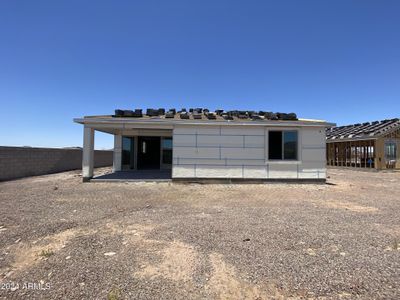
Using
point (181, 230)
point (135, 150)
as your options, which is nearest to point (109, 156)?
point (135, 150)

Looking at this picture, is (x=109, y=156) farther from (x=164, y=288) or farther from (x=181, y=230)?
(x=164, y=288)

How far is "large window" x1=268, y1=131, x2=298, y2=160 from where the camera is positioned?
12.9 m

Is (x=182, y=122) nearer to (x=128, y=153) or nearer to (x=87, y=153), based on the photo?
(x=87, y=153)

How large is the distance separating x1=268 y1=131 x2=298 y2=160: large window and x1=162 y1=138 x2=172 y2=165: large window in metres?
7.48

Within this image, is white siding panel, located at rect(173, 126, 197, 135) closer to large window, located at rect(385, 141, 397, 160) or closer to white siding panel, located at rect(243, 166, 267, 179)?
white siding panel, located at rect(243, 166, 267, 179)

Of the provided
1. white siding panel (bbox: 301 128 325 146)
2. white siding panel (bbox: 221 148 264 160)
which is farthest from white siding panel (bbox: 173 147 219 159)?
white siding panel (bbox: 301 128 325 146)

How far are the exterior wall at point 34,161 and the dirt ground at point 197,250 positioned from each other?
688cm

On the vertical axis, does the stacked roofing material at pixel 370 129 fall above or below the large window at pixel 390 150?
above

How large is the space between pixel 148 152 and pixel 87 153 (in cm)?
663

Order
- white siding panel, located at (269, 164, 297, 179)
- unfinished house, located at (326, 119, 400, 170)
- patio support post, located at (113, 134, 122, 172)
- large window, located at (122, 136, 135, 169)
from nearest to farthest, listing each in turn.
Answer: white siding panel, located at (269, 164, 297, 179) < patio support post, located at (113, 134, 122, 172) < large window, located at (122, 136, 135, 169) < unfinished house, located at (326, 119, 400, 170)

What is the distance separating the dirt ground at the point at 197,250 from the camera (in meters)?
3.11

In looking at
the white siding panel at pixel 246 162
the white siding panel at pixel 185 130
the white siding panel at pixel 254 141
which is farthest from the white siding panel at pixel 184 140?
the white siding panel at pixel 254 141

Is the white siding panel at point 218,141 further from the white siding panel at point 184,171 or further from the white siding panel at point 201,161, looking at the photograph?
the white siding panel at point 184,171

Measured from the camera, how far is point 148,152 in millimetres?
19141
